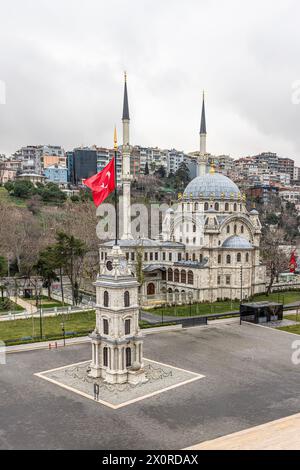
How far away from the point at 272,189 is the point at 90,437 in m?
130

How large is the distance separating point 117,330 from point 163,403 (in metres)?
5.37

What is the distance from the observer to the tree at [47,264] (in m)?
51.2

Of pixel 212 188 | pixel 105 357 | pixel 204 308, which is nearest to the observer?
pixel 105 357

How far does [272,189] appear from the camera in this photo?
142 meters

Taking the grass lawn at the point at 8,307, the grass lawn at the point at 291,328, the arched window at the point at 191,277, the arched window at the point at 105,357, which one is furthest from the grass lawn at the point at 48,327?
the grass lawn at the point at 291,328

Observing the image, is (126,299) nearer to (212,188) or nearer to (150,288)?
(150,288)

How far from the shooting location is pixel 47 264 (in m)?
52.2

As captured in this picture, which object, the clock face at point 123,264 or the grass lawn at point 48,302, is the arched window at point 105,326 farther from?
the grass lawn at point 48,302

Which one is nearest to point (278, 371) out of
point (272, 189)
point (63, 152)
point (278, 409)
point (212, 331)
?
point (278, 409)

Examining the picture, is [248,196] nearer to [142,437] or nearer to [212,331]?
[212,331]

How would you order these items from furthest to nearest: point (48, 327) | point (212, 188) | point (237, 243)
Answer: point (212, 188) < point (237, 243) < point (48, 327)

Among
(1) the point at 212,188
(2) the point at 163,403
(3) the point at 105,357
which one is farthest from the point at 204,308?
(2) the point at 163,403

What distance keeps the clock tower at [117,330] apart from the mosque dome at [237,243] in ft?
96.6

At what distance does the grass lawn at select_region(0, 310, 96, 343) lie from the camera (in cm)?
3909
